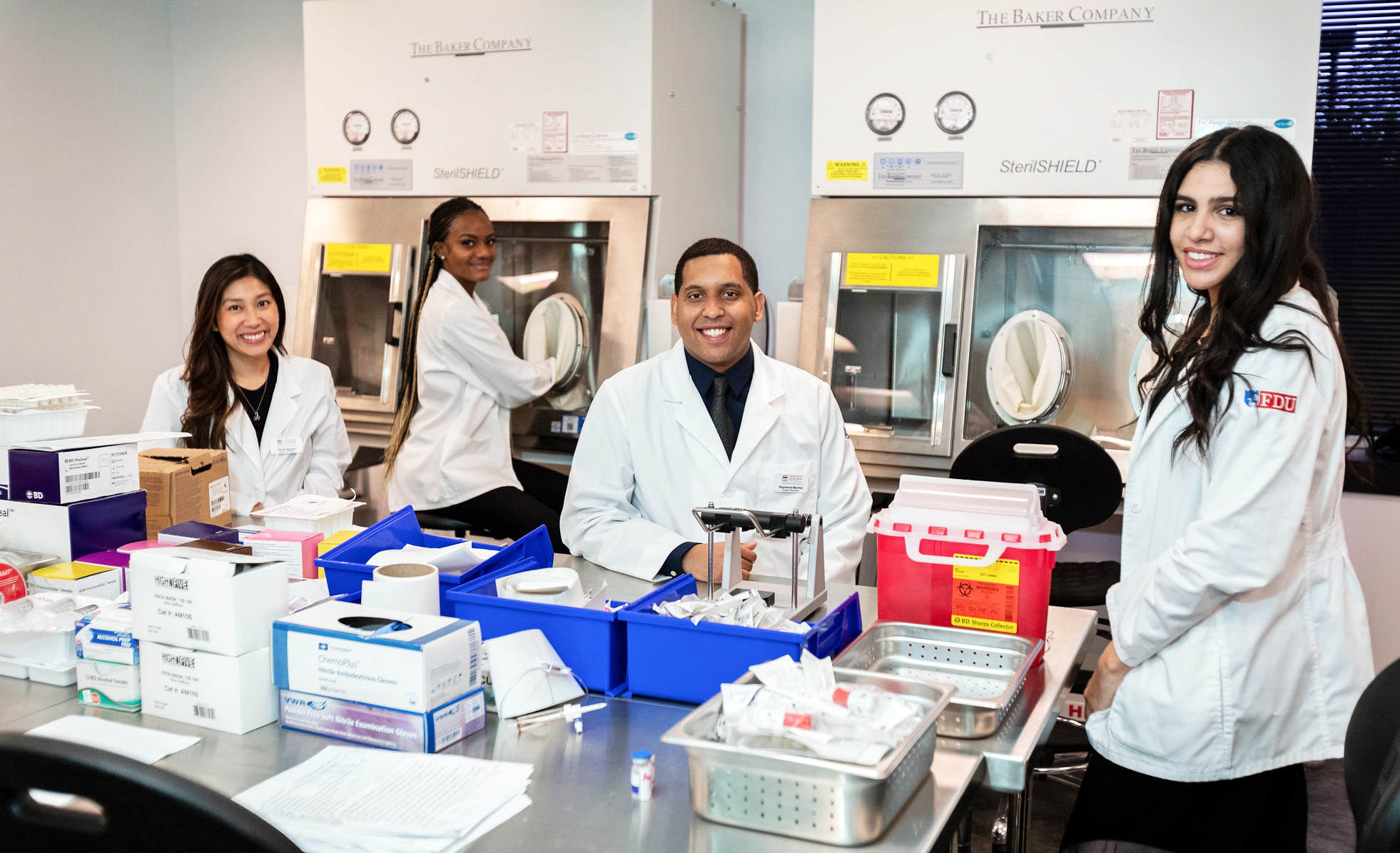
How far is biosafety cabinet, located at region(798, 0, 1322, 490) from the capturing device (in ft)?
9.67

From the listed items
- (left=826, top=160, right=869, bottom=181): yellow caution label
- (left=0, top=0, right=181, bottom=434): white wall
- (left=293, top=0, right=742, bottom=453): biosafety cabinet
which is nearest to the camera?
(left=826, top=160, right=869, bottom=181): yellow caution label

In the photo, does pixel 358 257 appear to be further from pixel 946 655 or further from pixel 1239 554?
pixel 1239 554

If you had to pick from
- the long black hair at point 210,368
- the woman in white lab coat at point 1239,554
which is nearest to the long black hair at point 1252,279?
the woman in white lab coat at point 1239,554

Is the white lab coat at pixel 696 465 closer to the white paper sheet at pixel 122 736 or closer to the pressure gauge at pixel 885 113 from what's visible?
the white paper sheet at pixel 122 736

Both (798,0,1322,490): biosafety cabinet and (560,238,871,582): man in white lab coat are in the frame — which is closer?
(560,238,871,582): man in white lab coat

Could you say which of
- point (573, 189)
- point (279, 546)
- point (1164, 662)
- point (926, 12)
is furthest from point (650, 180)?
point (1164, 662)

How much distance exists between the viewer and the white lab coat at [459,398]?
11.1 ft

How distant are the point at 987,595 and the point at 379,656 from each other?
92 cm

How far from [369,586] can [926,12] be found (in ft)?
7.85

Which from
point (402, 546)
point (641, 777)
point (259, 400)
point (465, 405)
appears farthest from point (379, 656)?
point (465, 405)

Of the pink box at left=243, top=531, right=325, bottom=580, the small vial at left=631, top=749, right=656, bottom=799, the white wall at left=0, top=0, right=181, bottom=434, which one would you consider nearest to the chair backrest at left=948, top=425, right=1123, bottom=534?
the pink box at left=243, top=531, right=325, bottom=580

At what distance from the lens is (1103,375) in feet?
10.2

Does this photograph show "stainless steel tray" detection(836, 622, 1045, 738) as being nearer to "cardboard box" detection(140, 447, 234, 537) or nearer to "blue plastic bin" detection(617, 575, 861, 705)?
"blue plastic bin" detection(617, 575, 861, 705)

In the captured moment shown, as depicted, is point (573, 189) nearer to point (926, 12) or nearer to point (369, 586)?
point (926, 12)
